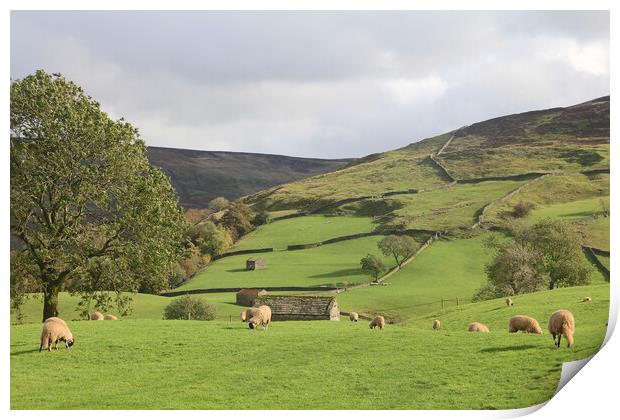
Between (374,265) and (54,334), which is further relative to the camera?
(374,265)

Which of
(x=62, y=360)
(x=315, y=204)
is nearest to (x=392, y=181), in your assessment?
(x=315, y=204)

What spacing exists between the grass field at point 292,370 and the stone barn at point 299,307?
19704 mm

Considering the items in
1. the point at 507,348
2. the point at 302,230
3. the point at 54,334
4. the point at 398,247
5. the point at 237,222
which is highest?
the point at 237,222

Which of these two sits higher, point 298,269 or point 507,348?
point 298,269

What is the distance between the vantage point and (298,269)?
85.9 metres

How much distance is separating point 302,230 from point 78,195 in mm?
80584

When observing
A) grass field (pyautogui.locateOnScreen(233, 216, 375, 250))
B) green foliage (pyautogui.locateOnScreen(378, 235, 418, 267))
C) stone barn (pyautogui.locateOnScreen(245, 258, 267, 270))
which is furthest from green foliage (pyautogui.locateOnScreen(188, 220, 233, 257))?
green foliage (pyautogui.locateOnScreen(378, 235, 418, 267))

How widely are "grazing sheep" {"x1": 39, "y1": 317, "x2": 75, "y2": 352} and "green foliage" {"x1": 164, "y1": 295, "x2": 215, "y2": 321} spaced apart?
2812 cm

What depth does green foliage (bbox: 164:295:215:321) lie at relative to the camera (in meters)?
52.4

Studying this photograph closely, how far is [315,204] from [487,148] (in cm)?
5658

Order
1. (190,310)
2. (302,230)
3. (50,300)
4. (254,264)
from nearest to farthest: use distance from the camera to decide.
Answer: (50,300) → (190,310) → (254,264) → (302,230)

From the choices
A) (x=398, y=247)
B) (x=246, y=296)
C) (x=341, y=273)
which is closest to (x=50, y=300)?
(x=246, y=296)

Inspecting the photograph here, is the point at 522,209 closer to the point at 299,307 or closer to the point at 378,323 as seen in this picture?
the point at 299,307
